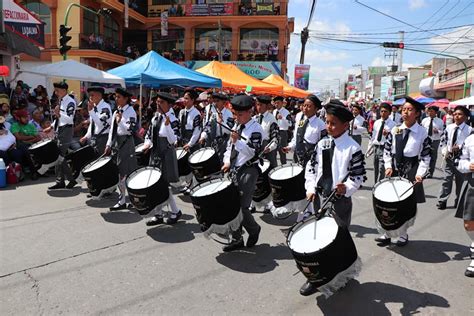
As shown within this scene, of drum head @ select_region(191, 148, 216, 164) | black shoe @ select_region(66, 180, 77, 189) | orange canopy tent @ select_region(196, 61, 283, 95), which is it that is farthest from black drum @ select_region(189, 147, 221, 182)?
orange canopy tent @ select_region(196, 61, 283, 95)

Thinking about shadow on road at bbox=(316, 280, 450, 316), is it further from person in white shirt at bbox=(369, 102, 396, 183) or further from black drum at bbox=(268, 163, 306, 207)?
person in white shirt at bbox=(369, 102, 396, 183)

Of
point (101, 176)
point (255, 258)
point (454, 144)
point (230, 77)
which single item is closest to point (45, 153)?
point (101, 176)

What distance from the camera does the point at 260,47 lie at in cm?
3544

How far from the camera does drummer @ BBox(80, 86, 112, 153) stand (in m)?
7.04

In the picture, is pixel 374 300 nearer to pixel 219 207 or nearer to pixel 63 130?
pixel 219 207

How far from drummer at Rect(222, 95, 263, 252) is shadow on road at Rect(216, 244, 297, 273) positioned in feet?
0.50

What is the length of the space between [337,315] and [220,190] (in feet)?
5.60

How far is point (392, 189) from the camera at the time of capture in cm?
496

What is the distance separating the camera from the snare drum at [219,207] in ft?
14.5

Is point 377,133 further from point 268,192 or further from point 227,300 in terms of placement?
point 227,300

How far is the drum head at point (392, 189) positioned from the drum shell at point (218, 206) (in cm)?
176

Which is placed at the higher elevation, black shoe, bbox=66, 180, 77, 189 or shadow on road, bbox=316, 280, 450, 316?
black shoe, bbox=66, 180, 77, 189

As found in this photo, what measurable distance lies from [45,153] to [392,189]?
20.8 feet

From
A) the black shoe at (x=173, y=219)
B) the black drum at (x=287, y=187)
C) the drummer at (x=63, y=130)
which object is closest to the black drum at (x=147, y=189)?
the black shoe at (x=173, y=219)
